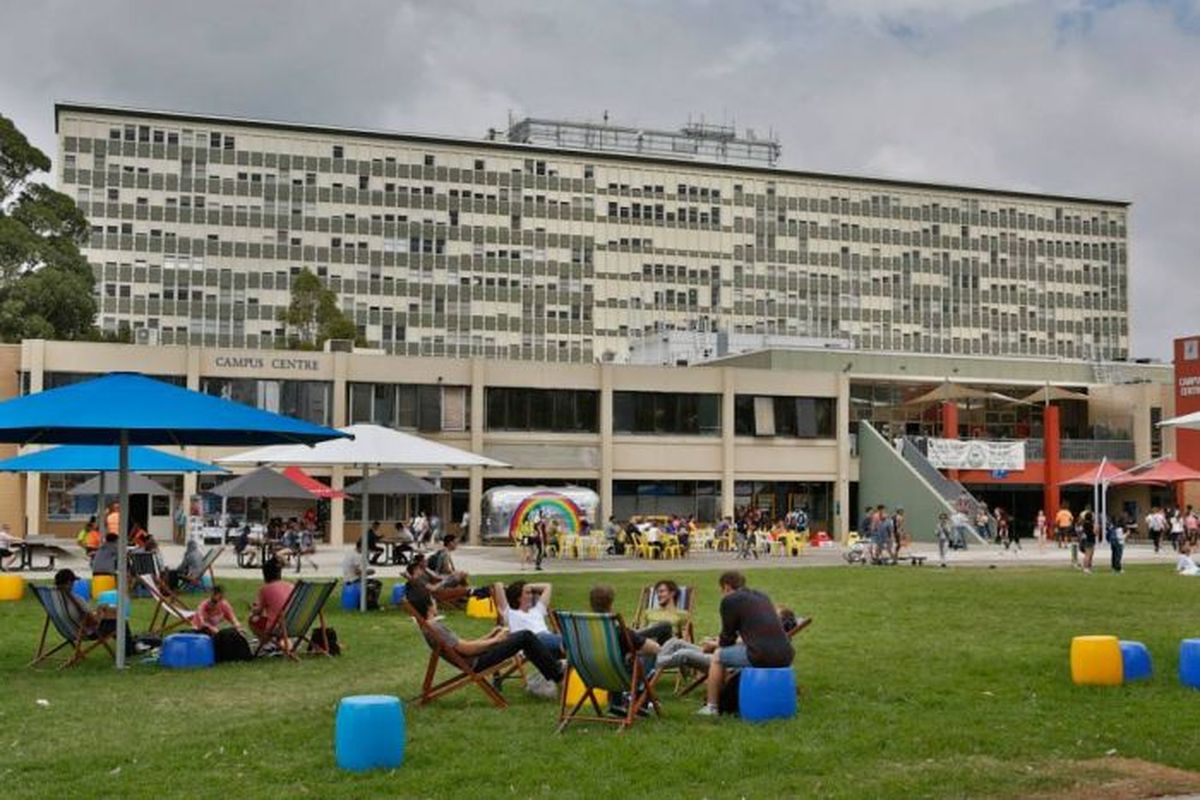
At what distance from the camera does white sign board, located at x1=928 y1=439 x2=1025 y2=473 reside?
205ft

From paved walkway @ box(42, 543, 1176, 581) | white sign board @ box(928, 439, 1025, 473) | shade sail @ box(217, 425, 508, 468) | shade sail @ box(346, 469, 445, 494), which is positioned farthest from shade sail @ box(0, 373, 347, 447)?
white sign board @ box(928, 439, 1025, 473)

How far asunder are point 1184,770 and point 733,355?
61915mm

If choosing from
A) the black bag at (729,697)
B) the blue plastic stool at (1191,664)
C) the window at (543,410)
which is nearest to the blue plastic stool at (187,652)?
the black bag at (729,697)

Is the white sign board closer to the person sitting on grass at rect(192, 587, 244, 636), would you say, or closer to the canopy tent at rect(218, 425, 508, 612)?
the canopy tent at rect(218, 425, 508, 612)

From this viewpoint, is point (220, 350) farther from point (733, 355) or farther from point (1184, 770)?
point (1184, 770)

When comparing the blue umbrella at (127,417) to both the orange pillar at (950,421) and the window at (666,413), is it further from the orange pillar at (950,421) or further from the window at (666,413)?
the orange pillar at (950,421)

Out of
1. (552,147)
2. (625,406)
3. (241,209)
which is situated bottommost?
(625,406)

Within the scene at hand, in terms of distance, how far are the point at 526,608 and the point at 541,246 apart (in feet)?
299

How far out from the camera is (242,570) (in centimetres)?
3300

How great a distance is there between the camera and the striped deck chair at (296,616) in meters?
14.2

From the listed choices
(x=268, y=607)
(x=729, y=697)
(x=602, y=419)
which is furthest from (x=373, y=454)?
(x=602, y=419)

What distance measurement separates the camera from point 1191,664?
1207 centimetres

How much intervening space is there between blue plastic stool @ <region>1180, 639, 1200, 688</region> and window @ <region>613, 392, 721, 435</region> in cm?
4813

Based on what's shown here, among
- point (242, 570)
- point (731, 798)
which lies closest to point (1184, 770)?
point (731, 798)
